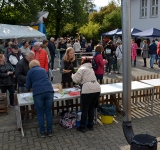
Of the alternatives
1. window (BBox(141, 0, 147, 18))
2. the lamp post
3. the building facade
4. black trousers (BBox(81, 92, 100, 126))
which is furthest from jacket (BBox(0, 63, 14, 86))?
window (BBox(141, 0, 147, 18))

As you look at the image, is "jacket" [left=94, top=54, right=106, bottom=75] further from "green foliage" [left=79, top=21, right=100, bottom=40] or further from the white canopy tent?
"green foliage" [left=79, top=21, right=100, bottom=40]

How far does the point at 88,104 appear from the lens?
483cm

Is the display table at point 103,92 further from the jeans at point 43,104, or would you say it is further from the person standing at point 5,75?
the person standing at point 5,75

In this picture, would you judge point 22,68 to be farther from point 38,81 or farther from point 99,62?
point 99,62

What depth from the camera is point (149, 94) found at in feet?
22.2

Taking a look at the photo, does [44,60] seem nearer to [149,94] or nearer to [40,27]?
[149,94]

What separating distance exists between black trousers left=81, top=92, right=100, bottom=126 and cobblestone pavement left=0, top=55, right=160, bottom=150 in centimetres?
31

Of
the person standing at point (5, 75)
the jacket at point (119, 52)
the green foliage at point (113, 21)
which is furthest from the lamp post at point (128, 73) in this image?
the green foliage at point (113, 21)

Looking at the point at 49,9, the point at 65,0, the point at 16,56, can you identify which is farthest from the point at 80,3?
the point at 16,56

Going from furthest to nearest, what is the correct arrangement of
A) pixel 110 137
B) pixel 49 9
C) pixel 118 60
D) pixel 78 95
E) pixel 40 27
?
pixel 49 9
pixel 40 27
pixel 118 60
pixel 78 95
pixel 110 137

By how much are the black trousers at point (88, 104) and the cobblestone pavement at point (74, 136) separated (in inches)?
12.3

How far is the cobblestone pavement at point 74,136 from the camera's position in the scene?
14.8 feet

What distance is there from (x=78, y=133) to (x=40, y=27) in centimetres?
1632

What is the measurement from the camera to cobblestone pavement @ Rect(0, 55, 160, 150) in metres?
4.50
